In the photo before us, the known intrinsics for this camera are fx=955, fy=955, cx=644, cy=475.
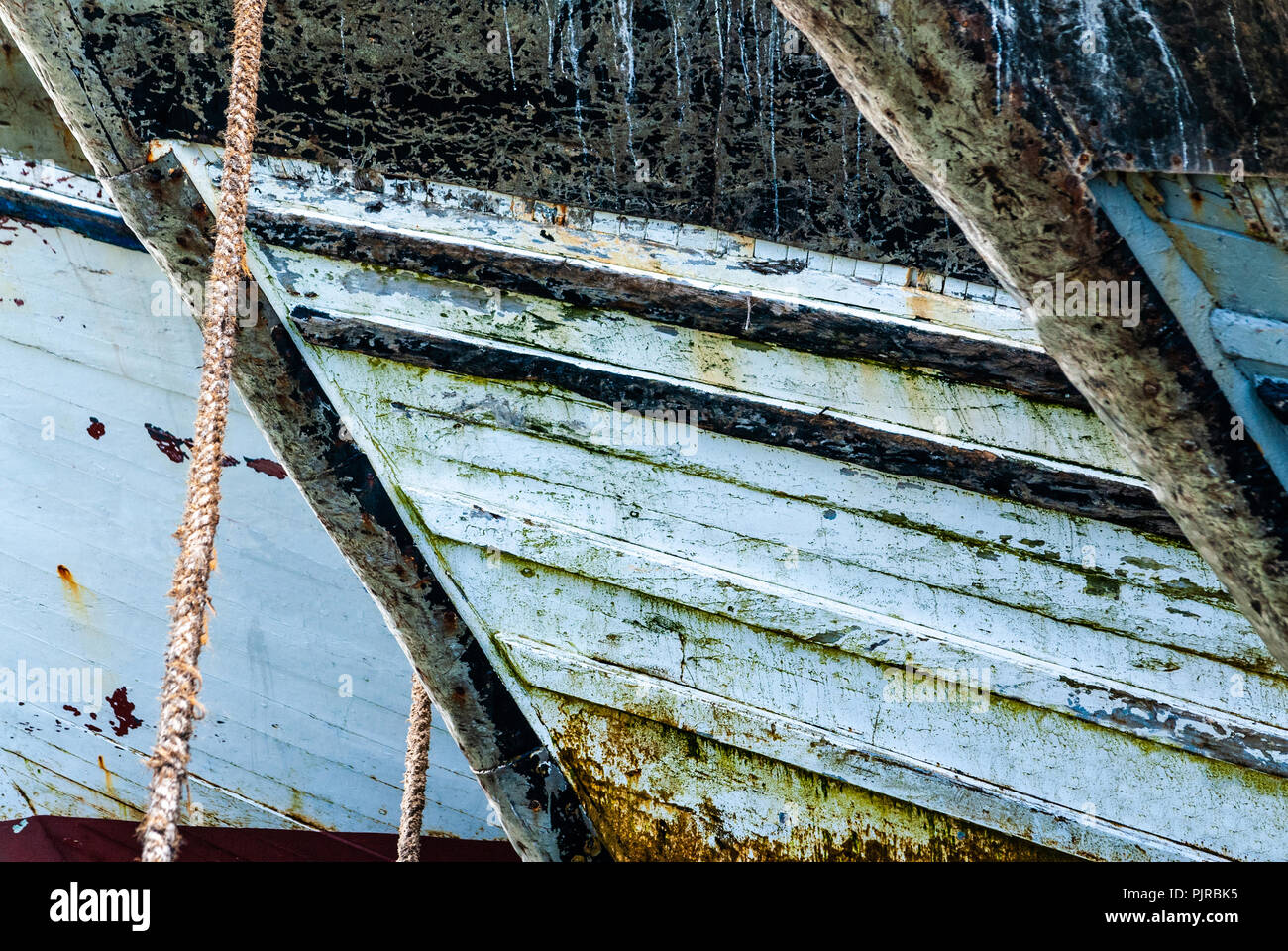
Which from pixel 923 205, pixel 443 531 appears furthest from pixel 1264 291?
pixel 443 531

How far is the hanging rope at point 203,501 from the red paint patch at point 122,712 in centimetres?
243

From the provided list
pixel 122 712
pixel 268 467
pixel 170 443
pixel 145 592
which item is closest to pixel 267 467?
pixel 268 467

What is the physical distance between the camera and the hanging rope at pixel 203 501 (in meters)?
1.18

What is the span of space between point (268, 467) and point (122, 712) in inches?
49.7

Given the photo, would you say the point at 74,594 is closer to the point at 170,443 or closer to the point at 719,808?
the point at 170,443

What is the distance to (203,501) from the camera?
1368 millimetres

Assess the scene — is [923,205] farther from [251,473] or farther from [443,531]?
[251,473]

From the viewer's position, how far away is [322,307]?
84.8 inches

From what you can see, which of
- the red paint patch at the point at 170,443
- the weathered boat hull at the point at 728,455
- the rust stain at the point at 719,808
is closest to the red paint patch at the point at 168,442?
the red paint patch at the point at 170,443

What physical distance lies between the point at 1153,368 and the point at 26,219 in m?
2.90

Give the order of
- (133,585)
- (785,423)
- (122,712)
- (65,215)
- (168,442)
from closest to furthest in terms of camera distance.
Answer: (785,423) → (65,215) → (168,442) → (133,585) → (122,712)

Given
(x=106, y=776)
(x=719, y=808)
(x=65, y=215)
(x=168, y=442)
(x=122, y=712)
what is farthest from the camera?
(x=106, y=776)
